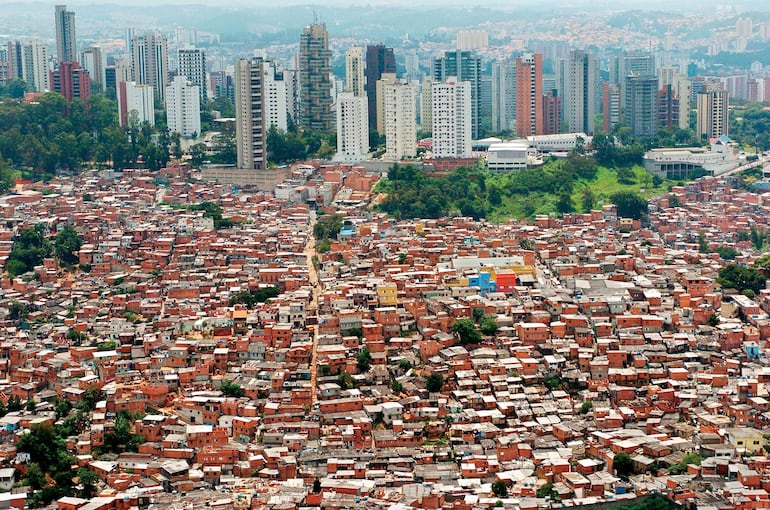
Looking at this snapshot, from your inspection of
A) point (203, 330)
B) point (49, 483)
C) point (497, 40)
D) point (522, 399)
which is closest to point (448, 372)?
A: point (522, 399)

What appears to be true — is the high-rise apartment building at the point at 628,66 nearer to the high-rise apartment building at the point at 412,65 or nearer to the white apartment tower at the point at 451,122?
the high-rise apartment building at the point at 412,65

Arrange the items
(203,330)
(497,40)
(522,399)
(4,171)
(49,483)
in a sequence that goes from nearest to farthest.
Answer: (49,483), (522,399), (203,330), (4,171), (497,40)

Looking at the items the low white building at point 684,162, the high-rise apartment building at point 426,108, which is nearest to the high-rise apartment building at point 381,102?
the high-rise apartment building at point 426,108

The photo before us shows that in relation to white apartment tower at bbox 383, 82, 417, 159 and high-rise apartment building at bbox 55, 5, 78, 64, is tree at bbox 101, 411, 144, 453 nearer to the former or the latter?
white apartment tower at bbox 383, 82, 417, 159

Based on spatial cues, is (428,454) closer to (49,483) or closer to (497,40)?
(49,483)

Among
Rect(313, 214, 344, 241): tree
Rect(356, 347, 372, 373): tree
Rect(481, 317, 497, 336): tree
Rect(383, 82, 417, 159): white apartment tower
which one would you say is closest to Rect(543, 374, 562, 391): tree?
Rect(481, 317, 497, 336): tree

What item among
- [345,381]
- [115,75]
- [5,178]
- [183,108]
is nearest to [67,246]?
[5,178]
